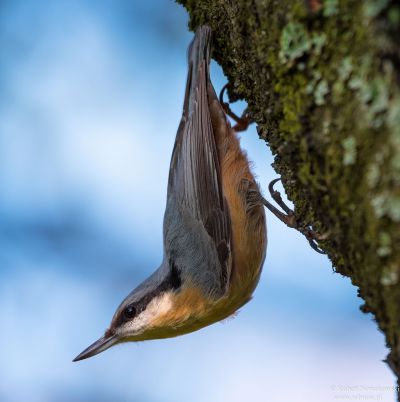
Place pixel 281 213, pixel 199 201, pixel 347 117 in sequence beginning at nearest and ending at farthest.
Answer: pixel 347 117
pixel 281 213
pixel 199 201

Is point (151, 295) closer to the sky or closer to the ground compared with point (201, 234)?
closer to the ground

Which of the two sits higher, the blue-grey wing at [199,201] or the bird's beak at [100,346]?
the blue-grey wing at [199,201]

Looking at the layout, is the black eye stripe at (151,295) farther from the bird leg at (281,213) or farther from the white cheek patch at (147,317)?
the bird leg at (281,213)

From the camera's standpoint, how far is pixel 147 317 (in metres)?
3.20

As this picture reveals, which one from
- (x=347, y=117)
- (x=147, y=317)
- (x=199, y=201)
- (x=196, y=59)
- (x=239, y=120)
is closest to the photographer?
(x=347, y=117)

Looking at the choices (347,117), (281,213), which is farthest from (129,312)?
(347,117)

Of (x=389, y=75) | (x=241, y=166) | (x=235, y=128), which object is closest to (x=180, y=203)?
(x=241, y=166)

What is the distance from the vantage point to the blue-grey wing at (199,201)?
3363mm

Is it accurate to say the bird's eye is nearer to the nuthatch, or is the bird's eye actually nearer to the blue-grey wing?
the nuthatch

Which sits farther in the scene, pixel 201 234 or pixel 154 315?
pixel 201 234

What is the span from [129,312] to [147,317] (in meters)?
0.12

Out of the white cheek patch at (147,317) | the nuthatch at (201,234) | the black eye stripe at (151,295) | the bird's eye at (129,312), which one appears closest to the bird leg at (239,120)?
the nuthatch at (201,234)

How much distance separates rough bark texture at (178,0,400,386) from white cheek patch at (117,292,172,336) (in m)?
1.46

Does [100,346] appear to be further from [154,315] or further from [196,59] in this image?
[196,59]
